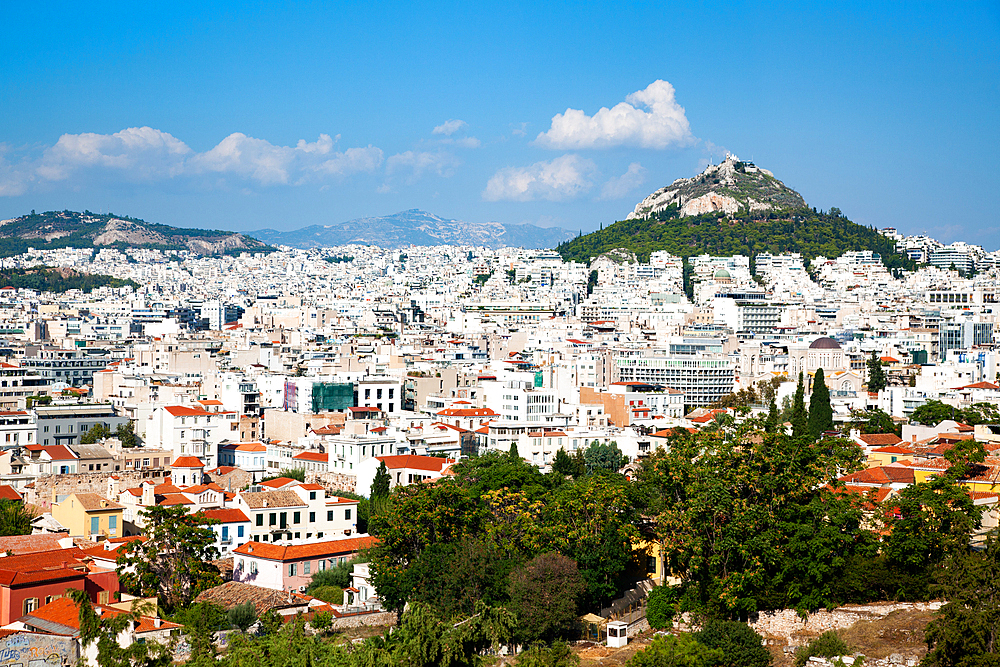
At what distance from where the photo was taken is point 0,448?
38.8 m

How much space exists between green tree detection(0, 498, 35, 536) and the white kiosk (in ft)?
43.9

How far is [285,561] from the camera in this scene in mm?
25641

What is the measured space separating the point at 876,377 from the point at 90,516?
105 feet

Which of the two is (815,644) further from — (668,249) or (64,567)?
(668,249)

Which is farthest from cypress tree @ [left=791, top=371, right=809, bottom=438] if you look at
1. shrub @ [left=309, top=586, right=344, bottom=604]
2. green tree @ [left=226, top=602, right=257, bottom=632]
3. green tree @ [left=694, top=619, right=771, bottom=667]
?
green tree @ [left=226, top=602, right=257, bottom=632]

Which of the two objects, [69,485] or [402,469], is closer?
[69,485]

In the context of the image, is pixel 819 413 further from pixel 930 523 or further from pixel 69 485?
pixel 69 485

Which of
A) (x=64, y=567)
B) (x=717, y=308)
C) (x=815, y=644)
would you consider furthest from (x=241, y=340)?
(x=815, y=644)

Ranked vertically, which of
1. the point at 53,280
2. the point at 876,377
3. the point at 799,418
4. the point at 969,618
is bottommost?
the point at 969,618

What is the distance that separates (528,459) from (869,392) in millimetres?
16522

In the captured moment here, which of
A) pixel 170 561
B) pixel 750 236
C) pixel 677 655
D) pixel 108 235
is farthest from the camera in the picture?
pixel 108 235

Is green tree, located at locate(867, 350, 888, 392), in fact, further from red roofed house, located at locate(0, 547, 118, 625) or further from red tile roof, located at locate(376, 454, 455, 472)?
red roofed house, located at locate(0, 547, 118, 625)

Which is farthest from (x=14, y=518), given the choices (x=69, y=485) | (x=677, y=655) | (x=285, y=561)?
(x=677, y=655)

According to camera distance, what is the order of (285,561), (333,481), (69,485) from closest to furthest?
(285,561) < (69,485) < (333,481)
